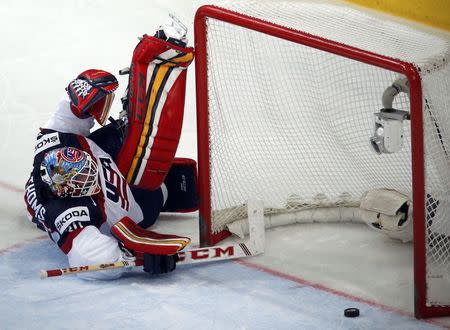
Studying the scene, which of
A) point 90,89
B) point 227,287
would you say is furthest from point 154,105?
point 227,287

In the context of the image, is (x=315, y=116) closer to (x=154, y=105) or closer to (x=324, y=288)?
(x=154, y=105)

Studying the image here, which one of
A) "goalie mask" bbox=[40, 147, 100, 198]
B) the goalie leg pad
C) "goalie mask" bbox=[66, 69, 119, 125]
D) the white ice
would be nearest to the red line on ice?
the white ice

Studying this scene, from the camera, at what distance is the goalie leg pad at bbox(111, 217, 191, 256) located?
126 inches

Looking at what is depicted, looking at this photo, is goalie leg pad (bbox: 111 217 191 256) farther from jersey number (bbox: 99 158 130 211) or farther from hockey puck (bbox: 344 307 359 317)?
hockey puck (bbox: 344 307 359 317)

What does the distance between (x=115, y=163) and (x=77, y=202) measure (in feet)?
0.79

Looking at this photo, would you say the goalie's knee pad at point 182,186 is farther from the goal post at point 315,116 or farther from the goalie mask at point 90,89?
the goalie mask at point 90,89

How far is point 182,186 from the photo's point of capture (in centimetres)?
379

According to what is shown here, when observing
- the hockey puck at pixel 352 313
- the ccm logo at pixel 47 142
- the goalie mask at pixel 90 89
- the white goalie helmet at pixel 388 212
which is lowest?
the hockey puck at pixel 352 313

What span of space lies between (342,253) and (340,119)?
0.46 m

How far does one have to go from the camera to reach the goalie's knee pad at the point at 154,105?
3289mm

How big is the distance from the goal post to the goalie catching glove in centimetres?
24

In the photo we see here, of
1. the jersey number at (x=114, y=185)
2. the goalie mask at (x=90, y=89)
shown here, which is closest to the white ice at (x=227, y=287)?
the jersey number at (x=114, y=185)

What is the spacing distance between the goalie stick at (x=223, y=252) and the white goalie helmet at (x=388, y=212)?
34cm

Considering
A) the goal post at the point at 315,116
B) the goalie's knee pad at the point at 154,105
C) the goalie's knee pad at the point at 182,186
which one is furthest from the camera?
the goalie's knee pad at the point at 182,186
